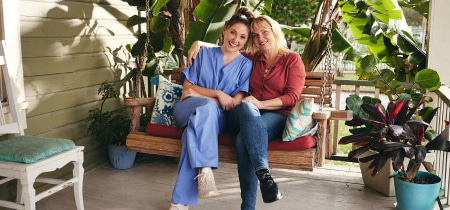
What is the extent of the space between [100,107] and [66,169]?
0.67 meters

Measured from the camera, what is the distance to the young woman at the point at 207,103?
2.53m

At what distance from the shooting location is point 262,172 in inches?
93.2

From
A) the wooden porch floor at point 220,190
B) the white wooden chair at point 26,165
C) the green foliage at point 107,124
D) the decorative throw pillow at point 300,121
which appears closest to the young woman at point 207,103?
the decorative throw pillow at point 300,121

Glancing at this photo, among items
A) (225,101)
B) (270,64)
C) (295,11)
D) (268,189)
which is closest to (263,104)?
(225,101)

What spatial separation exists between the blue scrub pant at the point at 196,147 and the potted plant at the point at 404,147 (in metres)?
0.92

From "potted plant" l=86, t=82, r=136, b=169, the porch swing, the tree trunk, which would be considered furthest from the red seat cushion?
the tree trunk

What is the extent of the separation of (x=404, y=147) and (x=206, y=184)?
1349 millimetres

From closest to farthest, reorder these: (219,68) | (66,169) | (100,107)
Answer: (219,68) < (66,169) < (100,107)

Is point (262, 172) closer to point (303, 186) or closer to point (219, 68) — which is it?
point (219, 68)

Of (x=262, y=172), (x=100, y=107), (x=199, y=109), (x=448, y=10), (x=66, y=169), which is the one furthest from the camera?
(x=100, y=107)

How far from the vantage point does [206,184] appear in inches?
97.4

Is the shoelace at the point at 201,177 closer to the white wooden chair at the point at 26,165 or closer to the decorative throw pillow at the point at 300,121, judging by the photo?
the decorative throw pillow at the point at 300,121

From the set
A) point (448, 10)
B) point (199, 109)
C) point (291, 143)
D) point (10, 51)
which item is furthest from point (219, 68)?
point (448, 10)

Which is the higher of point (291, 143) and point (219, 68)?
point (219, 68)
